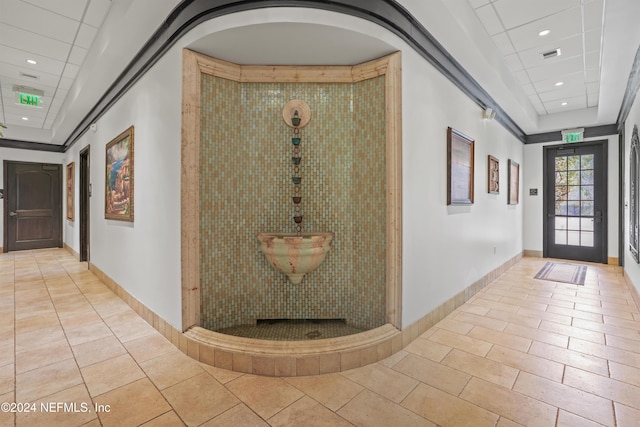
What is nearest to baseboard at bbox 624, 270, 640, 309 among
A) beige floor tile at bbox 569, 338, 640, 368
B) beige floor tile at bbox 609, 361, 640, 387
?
beige floor tile at bbox 569, 338, 640, 368

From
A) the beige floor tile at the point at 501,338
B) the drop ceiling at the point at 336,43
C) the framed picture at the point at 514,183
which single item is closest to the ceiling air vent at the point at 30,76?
the drop ceiling at the point at 336,43

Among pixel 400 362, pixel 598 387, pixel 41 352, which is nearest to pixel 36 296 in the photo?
pixel 41 352

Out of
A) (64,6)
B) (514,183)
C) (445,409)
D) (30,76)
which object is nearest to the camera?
(445,409)

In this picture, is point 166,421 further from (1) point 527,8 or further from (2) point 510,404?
(1) point 527,8

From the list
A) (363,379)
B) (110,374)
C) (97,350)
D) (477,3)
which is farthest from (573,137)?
(97,350)

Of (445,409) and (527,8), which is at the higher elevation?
(527,8)

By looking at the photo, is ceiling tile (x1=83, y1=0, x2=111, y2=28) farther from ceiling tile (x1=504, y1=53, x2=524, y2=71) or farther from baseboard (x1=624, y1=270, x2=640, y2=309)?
baseboard (x1=624, y1=270, x2=640, y2=309)

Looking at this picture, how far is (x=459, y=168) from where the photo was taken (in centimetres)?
327

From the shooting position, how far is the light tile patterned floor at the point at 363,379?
1.62 m

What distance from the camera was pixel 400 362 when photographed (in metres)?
2.18

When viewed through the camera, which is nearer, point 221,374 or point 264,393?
point 264,393

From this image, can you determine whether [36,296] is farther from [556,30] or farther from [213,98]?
[556,30]

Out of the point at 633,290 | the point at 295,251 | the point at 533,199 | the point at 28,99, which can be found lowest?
the point at 633,290

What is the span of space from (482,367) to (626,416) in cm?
70
